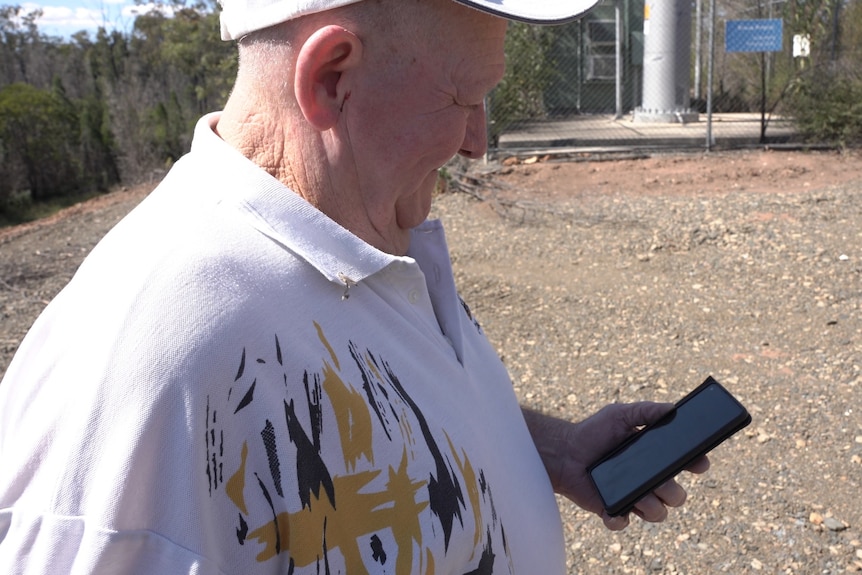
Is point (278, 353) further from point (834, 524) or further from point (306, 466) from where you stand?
point (834, 524)

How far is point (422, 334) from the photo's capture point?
125 cm

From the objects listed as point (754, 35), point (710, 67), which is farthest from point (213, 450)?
point (754, 35)

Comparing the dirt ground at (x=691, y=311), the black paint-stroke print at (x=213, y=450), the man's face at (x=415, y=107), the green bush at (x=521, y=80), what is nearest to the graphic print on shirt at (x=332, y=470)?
the black paint-stroke print at (x=213, y=450)

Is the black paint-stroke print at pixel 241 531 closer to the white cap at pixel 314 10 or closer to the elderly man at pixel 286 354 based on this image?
the elderly man at pixel 286 354

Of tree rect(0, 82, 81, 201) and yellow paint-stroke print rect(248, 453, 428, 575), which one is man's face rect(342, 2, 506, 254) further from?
tree rect(0, 82, 81, 201)

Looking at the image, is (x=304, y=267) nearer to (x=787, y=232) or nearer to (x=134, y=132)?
(x=787, y=232)

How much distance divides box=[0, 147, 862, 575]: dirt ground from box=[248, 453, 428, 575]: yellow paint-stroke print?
7.26ft

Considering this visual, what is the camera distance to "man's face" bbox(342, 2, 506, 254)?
1141 mm

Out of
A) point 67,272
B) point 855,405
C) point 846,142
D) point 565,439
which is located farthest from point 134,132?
point 565,439

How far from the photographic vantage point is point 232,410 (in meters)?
0.91

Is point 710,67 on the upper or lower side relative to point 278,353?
upper

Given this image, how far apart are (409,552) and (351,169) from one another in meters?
0.52

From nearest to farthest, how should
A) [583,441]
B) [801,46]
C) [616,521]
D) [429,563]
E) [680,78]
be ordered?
[429,563] → [616,521] → [583,441] → [801,46] → [680,78]

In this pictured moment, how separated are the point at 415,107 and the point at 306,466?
529 millimetres
